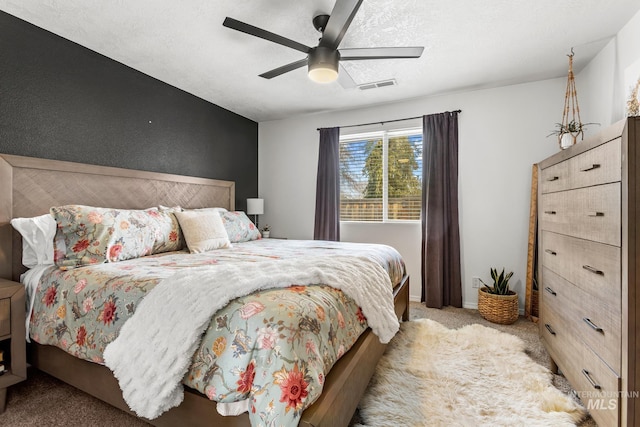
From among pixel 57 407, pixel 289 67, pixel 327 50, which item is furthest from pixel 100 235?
pixel 327 50

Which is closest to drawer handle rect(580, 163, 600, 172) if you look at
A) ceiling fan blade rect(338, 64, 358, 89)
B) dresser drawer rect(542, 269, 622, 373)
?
dresser drawer rect(542, 269, 622, 373)

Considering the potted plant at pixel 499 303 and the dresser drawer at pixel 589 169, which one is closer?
the dresser drawer at pixel 589 169

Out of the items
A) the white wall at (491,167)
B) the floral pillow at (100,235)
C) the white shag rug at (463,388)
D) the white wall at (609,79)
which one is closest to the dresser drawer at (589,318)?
the white shag rug at (463,388)

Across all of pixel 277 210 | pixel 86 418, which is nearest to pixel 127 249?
pixel 86 418

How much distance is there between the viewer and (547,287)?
2.06 metres

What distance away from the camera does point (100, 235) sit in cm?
195

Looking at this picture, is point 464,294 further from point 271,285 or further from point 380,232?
point 271,285

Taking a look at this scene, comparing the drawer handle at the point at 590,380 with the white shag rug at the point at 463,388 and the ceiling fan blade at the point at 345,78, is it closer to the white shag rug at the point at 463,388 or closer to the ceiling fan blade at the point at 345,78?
the white shag rug at the point at 463,388

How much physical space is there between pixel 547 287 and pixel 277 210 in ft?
11.1

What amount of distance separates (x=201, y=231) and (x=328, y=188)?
1902 mm

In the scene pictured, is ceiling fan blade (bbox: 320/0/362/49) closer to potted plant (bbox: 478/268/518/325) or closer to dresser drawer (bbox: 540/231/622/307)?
dresser drawer (bbox: 540/231/622/307)

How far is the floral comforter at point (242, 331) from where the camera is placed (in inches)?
38.5

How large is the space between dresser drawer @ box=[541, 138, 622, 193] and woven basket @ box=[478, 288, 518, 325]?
4.29 feet

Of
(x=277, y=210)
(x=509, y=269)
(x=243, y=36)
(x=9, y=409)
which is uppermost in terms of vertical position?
(x=243, y=36)
